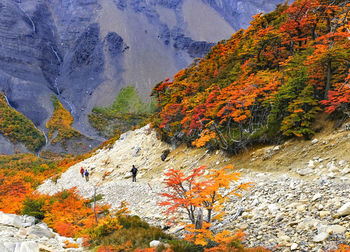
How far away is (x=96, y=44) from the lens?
410 feet

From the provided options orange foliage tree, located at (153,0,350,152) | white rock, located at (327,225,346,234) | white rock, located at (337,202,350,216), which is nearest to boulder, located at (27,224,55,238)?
orange foliage tree, located at (153,0,350,152)

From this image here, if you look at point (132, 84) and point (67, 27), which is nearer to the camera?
point (132, 84)

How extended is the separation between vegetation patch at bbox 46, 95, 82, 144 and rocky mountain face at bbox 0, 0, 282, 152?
287 cm

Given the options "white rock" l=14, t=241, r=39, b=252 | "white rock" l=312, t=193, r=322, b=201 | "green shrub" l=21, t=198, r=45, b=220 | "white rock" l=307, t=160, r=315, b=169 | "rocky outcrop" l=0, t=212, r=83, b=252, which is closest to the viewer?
"white rock" l=14, t=241, r=39, b=252

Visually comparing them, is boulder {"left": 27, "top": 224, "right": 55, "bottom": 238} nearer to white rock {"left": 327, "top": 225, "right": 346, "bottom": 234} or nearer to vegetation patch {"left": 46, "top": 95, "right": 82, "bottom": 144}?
white rock {"left": 327, "top": 225, "right": 346, "bottom": 234}

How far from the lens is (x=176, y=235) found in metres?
7.26

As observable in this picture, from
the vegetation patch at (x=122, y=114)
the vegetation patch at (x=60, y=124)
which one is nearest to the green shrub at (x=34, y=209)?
the vegetation patch at (x=122, y=114)

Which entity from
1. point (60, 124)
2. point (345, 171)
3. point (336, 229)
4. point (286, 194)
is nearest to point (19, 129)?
point (60, 124)

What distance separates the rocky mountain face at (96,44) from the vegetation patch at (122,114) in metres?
4.10

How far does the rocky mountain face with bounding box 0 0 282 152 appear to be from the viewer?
3981 inches

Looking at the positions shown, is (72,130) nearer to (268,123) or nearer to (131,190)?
(131,190)

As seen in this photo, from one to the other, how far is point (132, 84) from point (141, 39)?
1174 inches

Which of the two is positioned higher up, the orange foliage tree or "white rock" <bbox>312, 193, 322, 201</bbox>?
the orange foliage tree

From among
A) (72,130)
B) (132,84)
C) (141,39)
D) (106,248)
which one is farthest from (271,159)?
(141,39)
